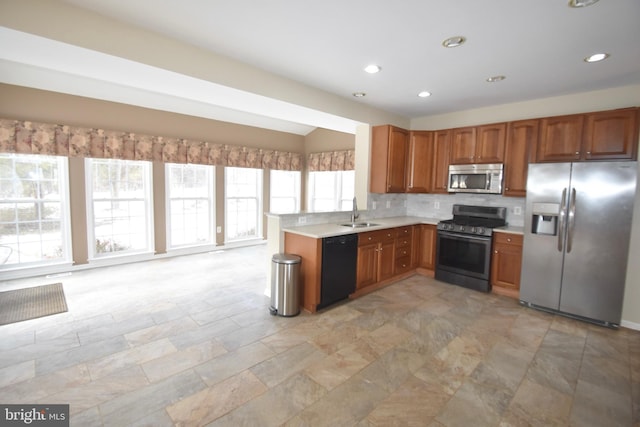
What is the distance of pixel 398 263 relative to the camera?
449 cm

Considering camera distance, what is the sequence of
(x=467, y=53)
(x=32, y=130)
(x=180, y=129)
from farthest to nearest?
(x=180, y=129), (x=32, y=130), (x=467, y=53)

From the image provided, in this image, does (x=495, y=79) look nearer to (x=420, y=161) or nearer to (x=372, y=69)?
(x=372, y=69)

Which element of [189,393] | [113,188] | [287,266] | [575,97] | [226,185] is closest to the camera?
[189,393]

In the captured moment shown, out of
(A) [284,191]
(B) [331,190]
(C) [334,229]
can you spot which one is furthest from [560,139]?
(A) [284,191]

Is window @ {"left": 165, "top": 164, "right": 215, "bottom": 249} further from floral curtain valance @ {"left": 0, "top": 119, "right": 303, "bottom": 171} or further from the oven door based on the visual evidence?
the oven door

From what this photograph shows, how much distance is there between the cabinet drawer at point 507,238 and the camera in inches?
151

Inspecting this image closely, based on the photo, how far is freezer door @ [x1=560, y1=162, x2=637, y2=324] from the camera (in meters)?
3.06

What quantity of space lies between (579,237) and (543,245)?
346mm

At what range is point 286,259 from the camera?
3.28 meters

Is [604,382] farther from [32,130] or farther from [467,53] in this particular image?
[32,130]

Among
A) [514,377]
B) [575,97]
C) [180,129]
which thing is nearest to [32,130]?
[180,129]

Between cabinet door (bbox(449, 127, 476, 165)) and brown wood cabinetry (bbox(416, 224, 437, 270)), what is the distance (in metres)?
1.13

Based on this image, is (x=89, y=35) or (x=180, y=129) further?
(x=180, y=129)

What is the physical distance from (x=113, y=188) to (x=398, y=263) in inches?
195
